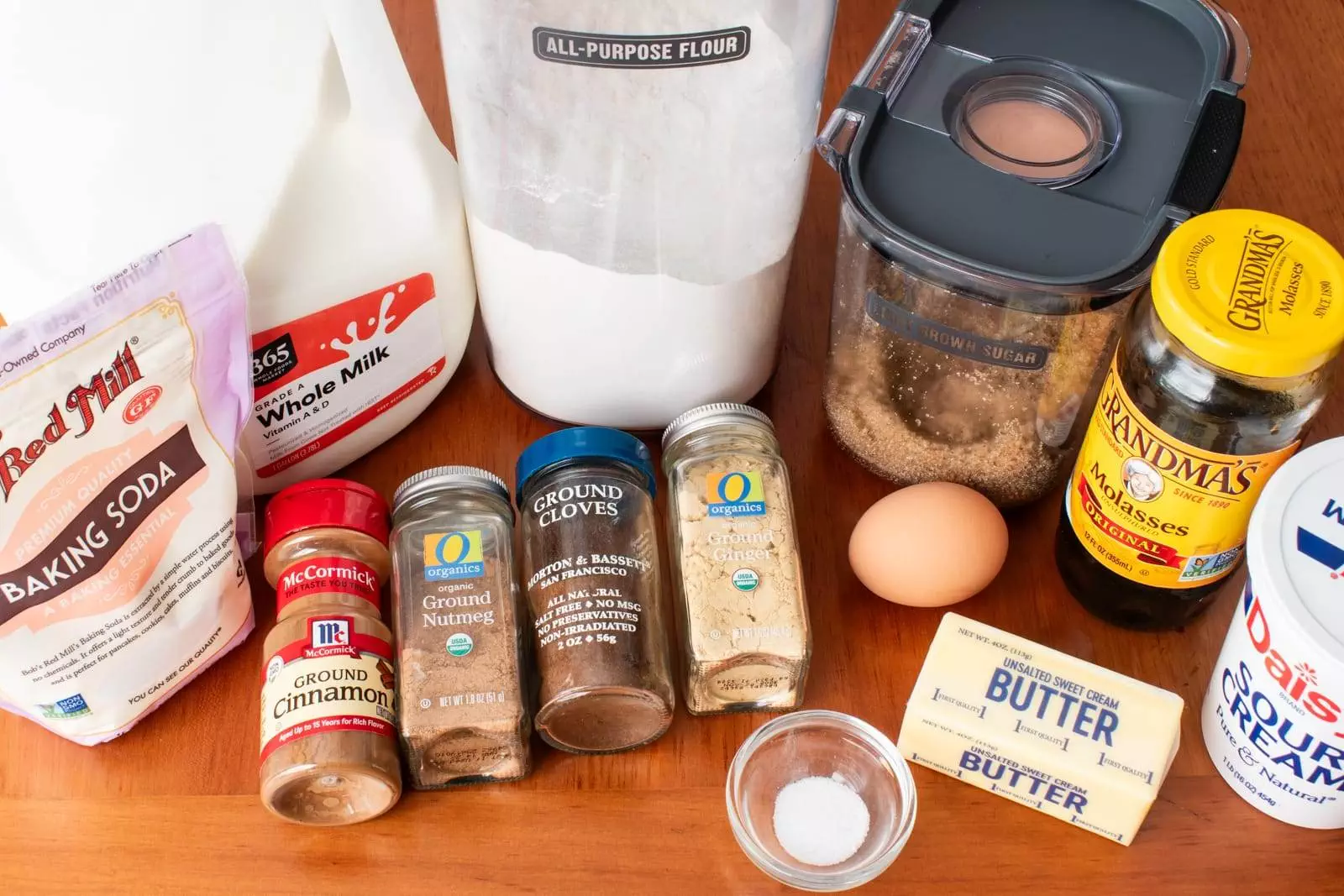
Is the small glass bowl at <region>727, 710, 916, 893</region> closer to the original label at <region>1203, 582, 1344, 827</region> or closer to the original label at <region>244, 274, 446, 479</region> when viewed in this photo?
the original label at <region>1203, 582, 1344, 827</region>

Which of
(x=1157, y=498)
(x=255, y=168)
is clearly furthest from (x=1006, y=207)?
(x=255, y=168)

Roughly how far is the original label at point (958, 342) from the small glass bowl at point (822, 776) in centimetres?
20

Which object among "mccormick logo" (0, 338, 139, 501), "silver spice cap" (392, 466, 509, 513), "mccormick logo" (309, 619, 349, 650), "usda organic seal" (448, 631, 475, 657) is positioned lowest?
"mccormick logo" (309, 619, 349, 650)

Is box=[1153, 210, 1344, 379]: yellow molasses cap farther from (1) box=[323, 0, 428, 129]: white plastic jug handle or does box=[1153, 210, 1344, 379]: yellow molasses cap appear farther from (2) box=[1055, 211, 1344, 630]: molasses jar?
(1) box=[323, 0, 428, 129]: white plastic jug handle

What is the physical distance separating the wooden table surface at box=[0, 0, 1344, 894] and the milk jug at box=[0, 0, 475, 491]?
0.16 meters

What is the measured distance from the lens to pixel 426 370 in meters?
0.80

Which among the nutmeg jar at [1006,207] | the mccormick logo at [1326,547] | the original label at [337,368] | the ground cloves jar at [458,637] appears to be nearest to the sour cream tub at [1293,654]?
the mccormick logo at [1326,547]

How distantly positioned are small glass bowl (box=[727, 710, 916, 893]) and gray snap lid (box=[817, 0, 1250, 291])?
0.82 feet

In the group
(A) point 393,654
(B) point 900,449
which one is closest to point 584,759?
(A) point 393,654

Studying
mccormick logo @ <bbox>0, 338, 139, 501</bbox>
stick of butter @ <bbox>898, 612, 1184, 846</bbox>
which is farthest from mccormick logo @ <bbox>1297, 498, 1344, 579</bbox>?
mccormick logo @ <bbox>0, 338, 139, 501</bbox>

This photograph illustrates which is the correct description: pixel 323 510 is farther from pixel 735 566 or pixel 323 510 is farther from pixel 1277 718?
pixel 1277 718

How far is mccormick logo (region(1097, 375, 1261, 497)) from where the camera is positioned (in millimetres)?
612

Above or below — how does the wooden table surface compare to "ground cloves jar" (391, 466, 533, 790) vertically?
below

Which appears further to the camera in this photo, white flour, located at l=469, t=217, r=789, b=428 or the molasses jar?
white flour, located at l=469, t=217, r=789, b=428
